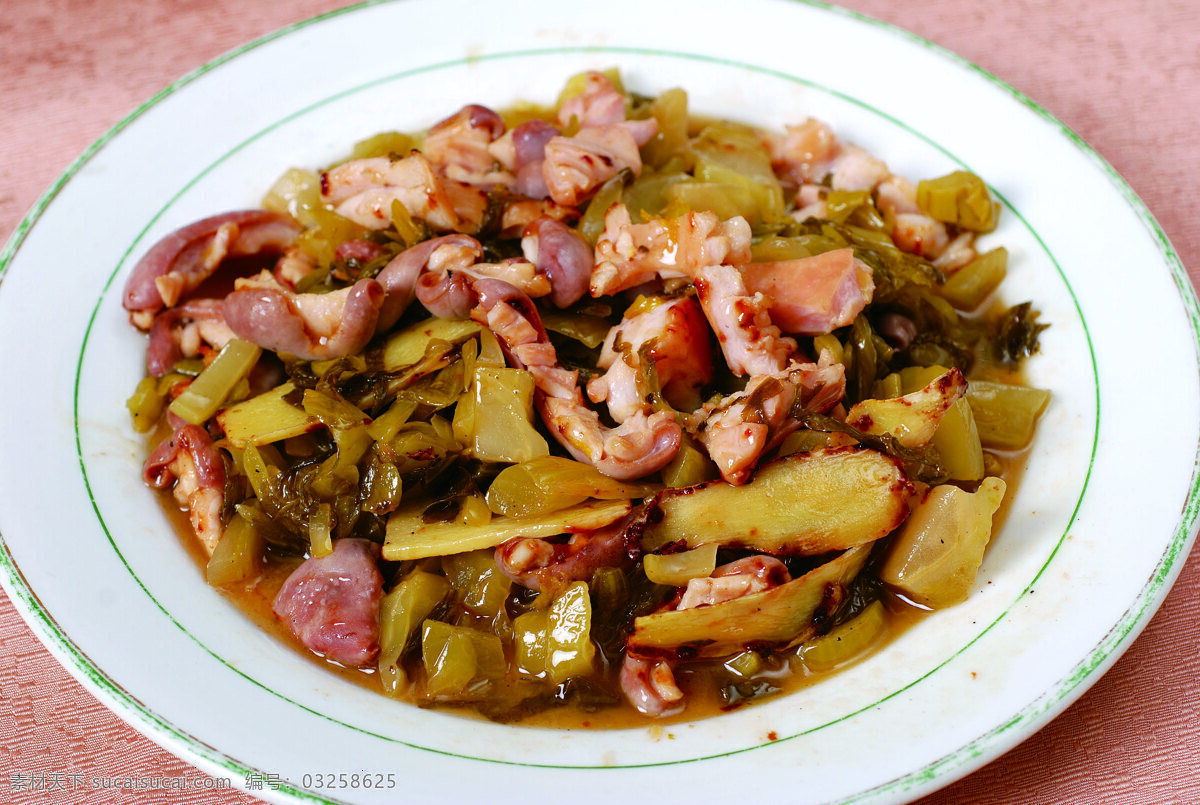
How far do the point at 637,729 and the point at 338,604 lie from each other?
955 mm

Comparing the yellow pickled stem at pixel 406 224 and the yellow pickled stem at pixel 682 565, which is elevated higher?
the yellow pickled stem at pixel 406 224

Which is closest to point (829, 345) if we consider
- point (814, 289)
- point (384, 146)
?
point (814, 289)

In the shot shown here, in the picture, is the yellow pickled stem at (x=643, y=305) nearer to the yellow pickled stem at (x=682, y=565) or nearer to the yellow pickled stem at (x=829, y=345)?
the yellow pickled stem at (x=829, y=345)

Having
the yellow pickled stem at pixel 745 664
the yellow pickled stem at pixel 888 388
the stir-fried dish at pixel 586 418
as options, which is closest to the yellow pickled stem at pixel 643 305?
the stir-fried dish at pixel 586 418

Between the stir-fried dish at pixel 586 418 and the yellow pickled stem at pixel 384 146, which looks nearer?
the stir-fried dish at pixel 586 418

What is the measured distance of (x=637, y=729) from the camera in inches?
103

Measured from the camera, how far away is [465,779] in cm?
233

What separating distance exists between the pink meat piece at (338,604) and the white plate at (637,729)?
0.32ft

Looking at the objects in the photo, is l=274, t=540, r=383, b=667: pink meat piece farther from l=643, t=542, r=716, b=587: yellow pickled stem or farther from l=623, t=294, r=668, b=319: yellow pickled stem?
l=623, t=294, r=668, b=319: yellow pickled stem

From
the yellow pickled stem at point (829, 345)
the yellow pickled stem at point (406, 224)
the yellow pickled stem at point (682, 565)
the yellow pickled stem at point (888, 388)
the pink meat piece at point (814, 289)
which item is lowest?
the yellow pickled stem at point (682, 565)

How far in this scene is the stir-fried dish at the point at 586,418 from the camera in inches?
106

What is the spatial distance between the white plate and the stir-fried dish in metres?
0.16

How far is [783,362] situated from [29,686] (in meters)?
2.57

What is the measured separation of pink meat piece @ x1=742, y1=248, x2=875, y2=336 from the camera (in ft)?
9.98
